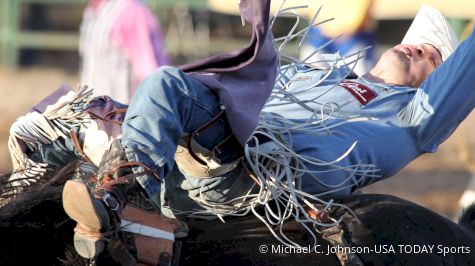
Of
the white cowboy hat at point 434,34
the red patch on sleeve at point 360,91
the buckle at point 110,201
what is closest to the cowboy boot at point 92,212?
the buckle at point 110,201

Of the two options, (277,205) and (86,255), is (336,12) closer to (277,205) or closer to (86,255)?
(277,205)

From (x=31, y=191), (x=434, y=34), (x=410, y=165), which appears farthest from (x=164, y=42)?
(x=31, y=191)

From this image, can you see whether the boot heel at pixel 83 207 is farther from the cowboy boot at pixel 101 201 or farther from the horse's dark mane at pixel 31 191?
the horse's dark mane at pixel 31 191

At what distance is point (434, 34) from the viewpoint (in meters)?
3.65

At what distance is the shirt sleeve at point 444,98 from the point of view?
3217 millimetres

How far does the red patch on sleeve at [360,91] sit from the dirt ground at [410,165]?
3.10m

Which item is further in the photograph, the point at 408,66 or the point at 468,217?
the point at 408,66

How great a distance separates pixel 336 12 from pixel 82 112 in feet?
13.3

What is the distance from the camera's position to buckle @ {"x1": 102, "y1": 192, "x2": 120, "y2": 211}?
98.5 inches

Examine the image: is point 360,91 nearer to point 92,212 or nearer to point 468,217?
point 468,217

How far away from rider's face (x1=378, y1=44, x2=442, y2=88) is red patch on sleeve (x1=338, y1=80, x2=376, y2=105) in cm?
20

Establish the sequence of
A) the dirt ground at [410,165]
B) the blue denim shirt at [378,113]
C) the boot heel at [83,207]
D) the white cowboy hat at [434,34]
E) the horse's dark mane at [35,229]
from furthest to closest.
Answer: the dirt ground at [410,165] < the white cowboy hat at [434,34] < the blue denim shirt at [378,113] < the horse's dark mane at [35,229] < the boot heel at [83,207]

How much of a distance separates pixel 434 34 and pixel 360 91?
491 millimetres

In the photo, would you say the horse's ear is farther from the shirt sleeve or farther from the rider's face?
the rider's face
